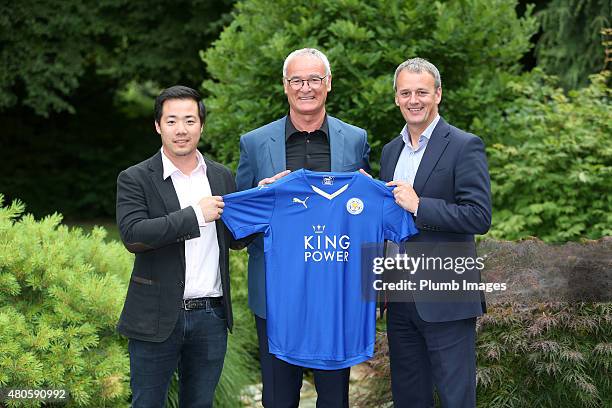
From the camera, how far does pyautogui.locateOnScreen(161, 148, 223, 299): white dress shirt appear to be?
346 cm

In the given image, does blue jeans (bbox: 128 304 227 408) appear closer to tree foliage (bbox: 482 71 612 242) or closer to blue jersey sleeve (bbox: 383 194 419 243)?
blue jersey sleeve (bbox: 383 194 419 243)

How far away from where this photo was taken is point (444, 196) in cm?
351

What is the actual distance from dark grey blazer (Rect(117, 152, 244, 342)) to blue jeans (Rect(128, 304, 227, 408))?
2.6 inches

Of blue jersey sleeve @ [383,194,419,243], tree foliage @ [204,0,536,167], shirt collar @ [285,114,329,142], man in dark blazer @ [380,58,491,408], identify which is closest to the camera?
man in dark blazer @ [380,58,491,408]

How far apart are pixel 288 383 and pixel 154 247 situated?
104 centimetres

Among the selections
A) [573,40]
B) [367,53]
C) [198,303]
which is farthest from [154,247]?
[573,40]

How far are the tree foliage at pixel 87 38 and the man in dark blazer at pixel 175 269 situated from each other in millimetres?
9838

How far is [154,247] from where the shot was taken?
335cm

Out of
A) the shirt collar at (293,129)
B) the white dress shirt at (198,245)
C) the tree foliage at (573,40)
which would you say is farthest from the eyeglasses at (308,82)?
the tree foliage at (573,40)

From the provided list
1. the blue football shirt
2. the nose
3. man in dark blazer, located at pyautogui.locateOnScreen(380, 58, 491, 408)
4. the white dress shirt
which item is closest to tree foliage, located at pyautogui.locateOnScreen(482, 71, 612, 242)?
man in dark blazer, located at pyautogui.locateOnScreen(380, 58, 491, 408)

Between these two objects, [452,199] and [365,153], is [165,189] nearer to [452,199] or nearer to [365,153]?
[365,153]

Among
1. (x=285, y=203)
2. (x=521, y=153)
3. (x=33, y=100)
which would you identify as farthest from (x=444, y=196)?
(x=33, y=100)

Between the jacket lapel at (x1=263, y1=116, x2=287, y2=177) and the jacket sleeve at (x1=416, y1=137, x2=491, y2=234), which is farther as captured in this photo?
the jacket lapel at (x1=263, y1=116, x2=287, y2=177)

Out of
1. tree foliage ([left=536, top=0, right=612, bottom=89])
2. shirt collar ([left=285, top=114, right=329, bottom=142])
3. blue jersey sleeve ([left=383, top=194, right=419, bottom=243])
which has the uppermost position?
tree foliage ([left=536, top=0, right=612, bottom=89])
